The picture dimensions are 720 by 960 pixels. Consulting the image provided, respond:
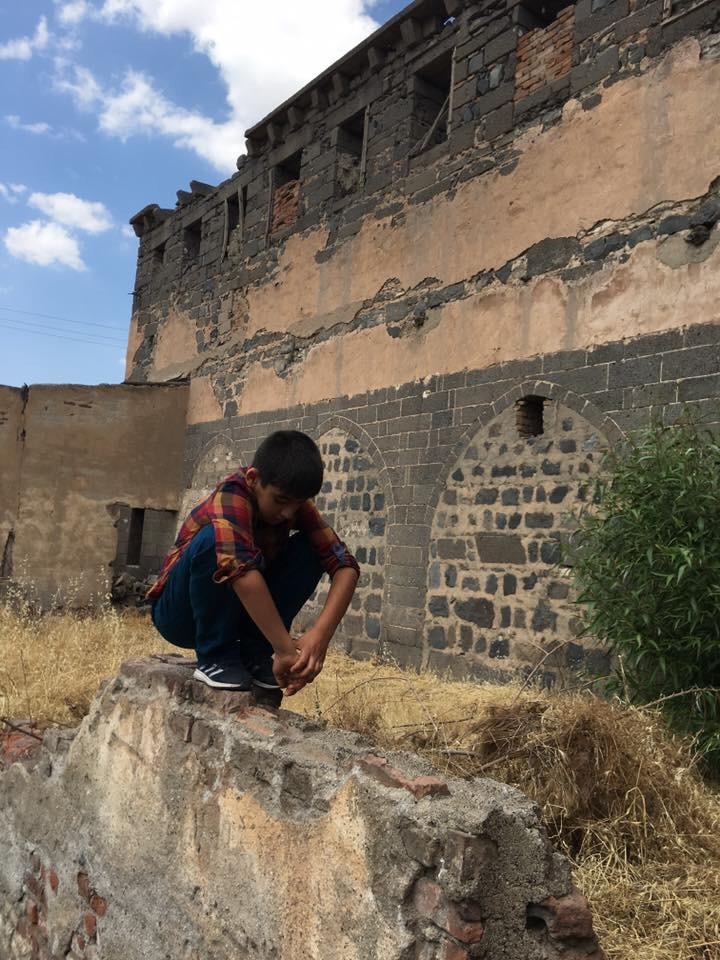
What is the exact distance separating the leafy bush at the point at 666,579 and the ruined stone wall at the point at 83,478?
7723mm

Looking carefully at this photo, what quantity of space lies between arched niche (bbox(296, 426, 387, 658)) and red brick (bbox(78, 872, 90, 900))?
518 cm

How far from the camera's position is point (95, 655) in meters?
6.42

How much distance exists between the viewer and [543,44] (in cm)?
725

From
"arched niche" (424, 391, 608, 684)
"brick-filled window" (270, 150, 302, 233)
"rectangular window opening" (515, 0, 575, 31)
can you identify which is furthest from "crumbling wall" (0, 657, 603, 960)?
"brick-filled window" (270, 150, 302, 233)

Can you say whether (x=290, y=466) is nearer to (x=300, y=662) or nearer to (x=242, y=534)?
(x=242, y=534)

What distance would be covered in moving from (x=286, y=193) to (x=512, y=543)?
6.19 meters

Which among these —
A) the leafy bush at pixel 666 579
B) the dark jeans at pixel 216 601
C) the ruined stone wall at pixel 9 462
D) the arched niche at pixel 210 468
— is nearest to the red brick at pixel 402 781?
the dark jeans at pixel 216 601

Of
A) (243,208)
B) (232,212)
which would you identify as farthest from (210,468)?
(232,212)

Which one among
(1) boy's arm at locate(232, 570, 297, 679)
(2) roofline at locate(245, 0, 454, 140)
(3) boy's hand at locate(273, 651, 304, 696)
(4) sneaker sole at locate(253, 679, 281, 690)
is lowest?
(4) sneaker sole at locate(253, 679, 281, 690)

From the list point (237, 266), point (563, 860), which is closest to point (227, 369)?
point (237, 266)

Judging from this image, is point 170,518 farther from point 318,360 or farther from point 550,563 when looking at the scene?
point 550,563

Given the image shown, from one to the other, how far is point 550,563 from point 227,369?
6.16 meters

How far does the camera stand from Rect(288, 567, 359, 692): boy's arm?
269 centimetres

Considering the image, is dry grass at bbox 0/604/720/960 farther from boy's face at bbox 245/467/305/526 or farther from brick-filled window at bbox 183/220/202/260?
brick-filled window at bbox 183/220/202/260
